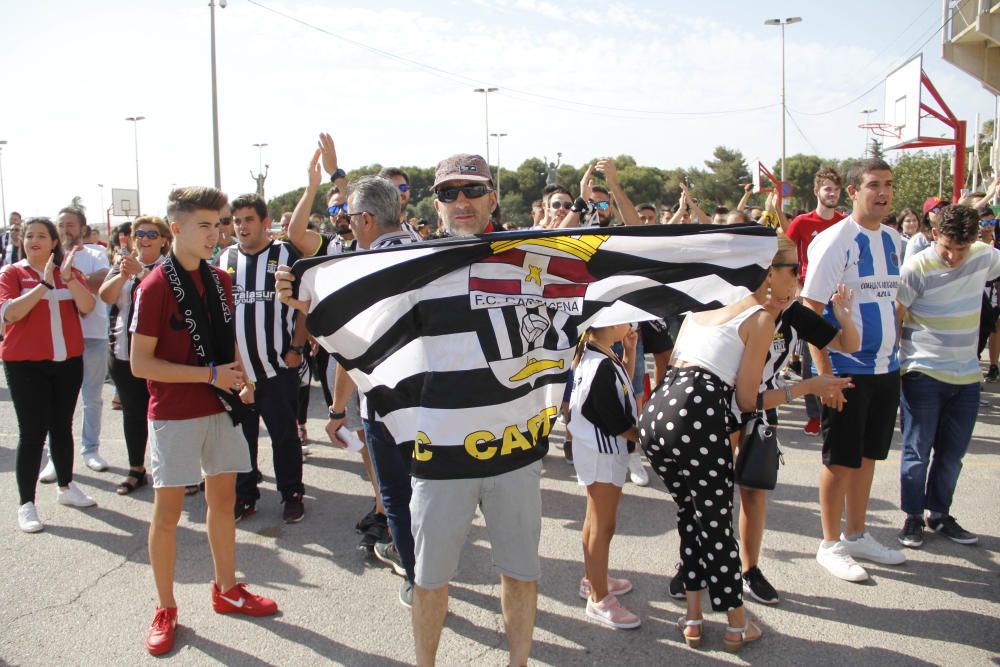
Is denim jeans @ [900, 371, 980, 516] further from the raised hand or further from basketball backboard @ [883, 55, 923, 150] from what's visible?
basketball backboard @ [883, 55, 923, 150]

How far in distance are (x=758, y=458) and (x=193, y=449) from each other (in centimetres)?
268

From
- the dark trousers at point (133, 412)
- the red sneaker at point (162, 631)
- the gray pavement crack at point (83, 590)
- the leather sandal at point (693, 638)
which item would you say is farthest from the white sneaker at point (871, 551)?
the dark trousers at point (133, 412)

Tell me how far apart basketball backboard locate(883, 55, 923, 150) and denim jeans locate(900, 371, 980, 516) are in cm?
1820

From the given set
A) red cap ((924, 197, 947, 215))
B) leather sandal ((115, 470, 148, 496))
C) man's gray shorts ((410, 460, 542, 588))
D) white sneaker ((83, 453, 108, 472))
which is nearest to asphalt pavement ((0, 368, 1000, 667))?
leather sandal ((115, 470, 148, 496))

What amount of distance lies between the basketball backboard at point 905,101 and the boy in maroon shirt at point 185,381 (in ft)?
69.0

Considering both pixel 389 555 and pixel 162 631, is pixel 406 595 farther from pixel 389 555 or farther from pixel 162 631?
pixel 162 631

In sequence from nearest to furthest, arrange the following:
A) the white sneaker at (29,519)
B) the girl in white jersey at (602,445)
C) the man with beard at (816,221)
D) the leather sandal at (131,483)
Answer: the girl in white jersey at (602,445) → the white sneaker at (29,519) → the leather sandal at (131,483) → the man with beard at (816,221)

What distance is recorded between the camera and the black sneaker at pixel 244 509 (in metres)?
4.71

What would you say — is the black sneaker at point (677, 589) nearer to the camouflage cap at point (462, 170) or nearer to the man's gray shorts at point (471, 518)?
the man's gray shorts at point (471, 518)

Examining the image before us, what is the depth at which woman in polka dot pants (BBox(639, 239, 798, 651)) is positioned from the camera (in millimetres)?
2975

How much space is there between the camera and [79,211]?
17.8 feet

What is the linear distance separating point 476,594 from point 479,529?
895 mm

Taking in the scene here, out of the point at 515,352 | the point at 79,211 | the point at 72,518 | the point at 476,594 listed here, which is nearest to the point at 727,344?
the point at 515,352

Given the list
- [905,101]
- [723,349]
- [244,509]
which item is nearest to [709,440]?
[723,349]
